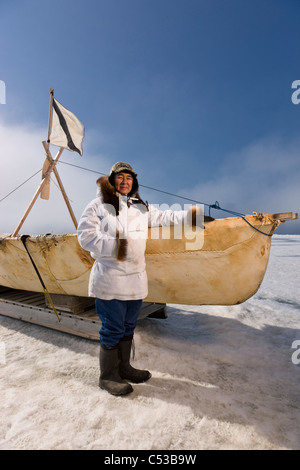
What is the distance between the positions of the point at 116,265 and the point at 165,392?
3.81ft

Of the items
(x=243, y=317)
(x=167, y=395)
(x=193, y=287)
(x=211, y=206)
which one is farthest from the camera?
(x=243, y=317)

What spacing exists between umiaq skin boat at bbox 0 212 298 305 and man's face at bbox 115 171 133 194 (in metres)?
0.64

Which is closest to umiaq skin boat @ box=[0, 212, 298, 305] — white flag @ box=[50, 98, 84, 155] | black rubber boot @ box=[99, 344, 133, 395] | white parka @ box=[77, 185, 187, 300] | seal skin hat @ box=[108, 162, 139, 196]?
white parka @ box=[77, 185, 187, 300]

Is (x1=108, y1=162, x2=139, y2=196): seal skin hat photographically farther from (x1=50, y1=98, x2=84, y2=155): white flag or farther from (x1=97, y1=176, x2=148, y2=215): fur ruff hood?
(x1=50, y1=98, x2=84, y2=155): white flag

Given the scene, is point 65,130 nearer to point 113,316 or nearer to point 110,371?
point 113,316

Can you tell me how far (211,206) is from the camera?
92.9 inches

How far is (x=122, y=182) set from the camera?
6.86 ft

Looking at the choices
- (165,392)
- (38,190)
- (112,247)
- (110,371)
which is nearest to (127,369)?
(110,371)

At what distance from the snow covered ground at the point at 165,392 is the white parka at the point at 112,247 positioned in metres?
0.84

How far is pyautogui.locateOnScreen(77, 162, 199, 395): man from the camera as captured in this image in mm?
1899
